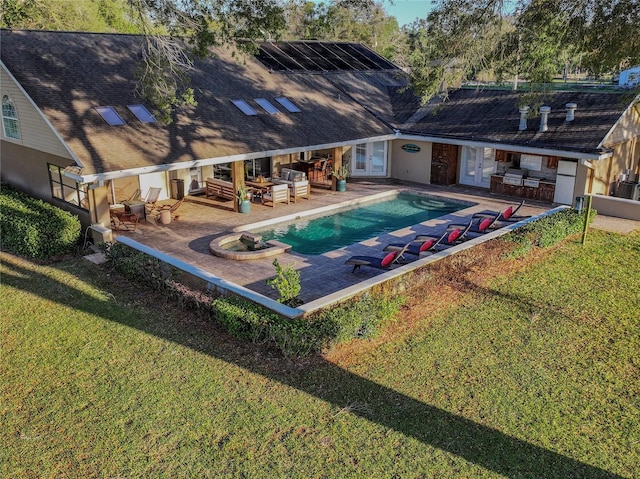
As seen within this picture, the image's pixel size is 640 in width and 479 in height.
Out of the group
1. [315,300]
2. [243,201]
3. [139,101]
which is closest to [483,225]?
[315,300]

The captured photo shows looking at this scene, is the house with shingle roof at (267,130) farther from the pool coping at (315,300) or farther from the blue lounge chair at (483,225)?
the blue lounge chair at (483,225)

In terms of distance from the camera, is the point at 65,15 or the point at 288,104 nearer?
the point at 288,104

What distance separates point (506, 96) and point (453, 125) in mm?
2824

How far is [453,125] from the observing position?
78.2 feet

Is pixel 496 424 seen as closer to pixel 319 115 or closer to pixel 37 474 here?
pixel 37 474

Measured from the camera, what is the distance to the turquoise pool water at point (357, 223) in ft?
57.0

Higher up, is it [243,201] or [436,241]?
[243,201]

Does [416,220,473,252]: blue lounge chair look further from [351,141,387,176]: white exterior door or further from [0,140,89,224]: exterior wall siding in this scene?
[0,140,89,224]: exterior wall siding

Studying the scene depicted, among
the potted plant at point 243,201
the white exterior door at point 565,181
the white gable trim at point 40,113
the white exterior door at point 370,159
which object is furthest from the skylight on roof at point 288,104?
the white exterior door at point 565,181

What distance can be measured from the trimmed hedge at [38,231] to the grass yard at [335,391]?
6.69 feet

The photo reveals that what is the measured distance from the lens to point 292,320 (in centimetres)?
1076

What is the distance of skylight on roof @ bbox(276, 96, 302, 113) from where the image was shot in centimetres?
2270

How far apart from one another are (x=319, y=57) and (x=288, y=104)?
6.96 meters

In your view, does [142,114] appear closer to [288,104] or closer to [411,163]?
[288,104]
